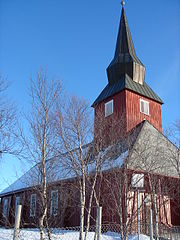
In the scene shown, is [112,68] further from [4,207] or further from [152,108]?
[4,207]

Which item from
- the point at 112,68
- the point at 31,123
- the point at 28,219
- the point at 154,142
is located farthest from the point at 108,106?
the point at 31,123

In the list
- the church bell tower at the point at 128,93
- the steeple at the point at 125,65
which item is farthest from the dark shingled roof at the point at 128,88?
the steeple at the point at 125,65

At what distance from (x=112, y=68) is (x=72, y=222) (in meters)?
12.8

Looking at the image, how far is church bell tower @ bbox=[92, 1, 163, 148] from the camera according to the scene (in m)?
19.9

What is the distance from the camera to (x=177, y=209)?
56.9ft

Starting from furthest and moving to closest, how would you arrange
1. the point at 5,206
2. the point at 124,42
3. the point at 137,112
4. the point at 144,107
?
1. the point at 5,206
2. the point at 124,42
3. the point at 144,107
4. the point at 137,112

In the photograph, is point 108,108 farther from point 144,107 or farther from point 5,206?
point 5,206

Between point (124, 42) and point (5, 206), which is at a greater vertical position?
point (124, 42)

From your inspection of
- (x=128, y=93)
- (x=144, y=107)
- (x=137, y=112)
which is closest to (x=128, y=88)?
(x=128, y=93)

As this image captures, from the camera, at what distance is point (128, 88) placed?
795 inches

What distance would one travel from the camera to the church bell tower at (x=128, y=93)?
65.2ft

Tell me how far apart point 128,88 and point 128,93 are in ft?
1.26

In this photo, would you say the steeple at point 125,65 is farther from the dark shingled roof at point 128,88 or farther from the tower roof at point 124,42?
the dark shingled roof at point 128,88

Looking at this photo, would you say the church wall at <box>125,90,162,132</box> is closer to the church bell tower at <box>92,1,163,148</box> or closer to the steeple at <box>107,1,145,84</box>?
the church bell tower at <box>92,1,163,148</box>
